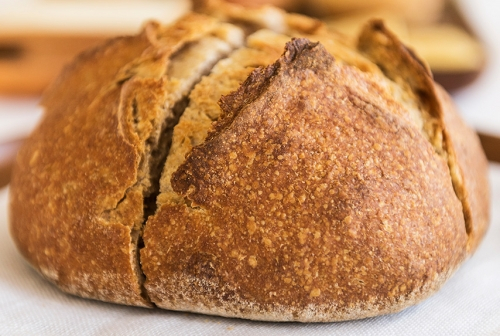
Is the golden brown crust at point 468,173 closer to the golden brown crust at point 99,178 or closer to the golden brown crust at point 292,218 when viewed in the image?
the golden brown crust at point 292,218

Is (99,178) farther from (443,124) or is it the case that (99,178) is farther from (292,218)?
(443,124)

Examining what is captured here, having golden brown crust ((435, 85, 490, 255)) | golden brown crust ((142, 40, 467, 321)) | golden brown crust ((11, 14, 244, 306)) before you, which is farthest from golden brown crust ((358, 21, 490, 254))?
golden brown crust ((11, 14, 244, 306))

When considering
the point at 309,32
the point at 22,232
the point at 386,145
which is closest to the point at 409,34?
the point at 309,32

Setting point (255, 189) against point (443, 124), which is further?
point (443, 124)

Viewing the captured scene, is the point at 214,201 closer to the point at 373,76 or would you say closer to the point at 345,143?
the point at 345,143

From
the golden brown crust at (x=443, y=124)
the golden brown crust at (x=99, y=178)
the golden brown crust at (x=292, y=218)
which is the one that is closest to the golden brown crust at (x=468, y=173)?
the golden brown crust at (x=443, y=124)

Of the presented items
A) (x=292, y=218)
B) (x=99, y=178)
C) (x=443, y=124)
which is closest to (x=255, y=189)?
(x=292, y=218)

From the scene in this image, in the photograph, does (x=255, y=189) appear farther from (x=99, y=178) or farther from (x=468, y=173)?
(x=468, y=173)

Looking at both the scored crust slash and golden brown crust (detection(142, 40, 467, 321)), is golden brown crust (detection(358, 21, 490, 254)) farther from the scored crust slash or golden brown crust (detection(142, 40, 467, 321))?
golden brown crust (detection(142, 40, 467, 321))

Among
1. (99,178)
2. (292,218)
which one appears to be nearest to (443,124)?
(292,218)
